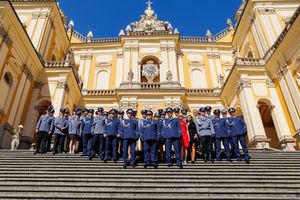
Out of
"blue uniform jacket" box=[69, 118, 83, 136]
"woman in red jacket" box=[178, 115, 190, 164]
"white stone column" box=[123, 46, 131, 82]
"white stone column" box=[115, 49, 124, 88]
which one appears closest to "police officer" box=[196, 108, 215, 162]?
"woman in red jacket" box=[178, 115, 190, 164]

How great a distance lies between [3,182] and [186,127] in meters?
5.17

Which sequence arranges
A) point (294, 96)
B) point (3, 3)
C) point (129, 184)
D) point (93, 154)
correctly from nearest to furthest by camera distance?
point (129, 184)
point (93, 154)
point (3, 3)
point (294, 96)

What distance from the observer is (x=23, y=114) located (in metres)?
16.2

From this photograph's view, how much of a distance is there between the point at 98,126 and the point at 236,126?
453 centimetres

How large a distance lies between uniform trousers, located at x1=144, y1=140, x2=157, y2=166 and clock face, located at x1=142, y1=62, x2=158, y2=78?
15.9 m

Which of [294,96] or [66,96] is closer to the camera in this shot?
[294,96]

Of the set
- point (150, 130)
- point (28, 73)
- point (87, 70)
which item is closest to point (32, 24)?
point (28, 73)

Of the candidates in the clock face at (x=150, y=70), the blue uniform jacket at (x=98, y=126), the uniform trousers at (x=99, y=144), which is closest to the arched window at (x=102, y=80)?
the clock face at (x=150, y=70)

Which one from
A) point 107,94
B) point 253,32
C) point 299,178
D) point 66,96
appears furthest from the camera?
point 107,94

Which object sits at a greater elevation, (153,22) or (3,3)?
(153,22)

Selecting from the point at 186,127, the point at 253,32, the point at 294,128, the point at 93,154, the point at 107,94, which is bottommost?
the point at 93,154

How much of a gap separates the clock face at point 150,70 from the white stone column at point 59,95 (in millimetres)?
7883

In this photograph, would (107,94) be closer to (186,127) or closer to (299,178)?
(186,127)

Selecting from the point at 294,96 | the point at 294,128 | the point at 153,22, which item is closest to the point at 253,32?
the point at 294,96
